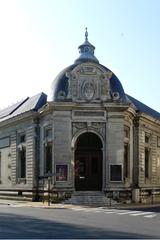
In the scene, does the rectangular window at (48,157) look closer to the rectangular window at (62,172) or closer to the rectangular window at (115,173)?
the rectangular window at (62,172)

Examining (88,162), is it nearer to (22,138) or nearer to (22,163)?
(22,163)

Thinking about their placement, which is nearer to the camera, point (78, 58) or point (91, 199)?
point (91, 199)

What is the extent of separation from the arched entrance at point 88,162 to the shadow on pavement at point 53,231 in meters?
21.7

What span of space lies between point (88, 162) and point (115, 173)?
264cm

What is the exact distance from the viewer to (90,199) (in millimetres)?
40688

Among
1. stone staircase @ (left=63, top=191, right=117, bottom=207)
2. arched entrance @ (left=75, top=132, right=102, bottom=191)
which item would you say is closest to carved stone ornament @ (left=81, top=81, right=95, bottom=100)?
Answer: arched entrance @ (left=75, top=132, right=102, bottom=191)

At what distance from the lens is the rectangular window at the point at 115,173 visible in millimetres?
42438

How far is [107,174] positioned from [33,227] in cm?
2299

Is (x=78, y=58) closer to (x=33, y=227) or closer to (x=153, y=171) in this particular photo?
(x=153, y=171)

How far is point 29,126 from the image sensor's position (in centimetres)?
4753

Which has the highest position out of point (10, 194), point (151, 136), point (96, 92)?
point (96, 92)

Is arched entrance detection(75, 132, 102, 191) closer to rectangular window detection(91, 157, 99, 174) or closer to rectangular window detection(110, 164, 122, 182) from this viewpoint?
rectangular window detection(91, 157, 99, 174)

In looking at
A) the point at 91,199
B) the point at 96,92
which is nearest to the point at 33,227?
the point at 91,199

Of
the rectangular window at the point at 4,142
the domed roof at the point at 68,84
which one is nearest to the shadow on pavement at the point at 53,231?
the domed roof at the point at 68,84
